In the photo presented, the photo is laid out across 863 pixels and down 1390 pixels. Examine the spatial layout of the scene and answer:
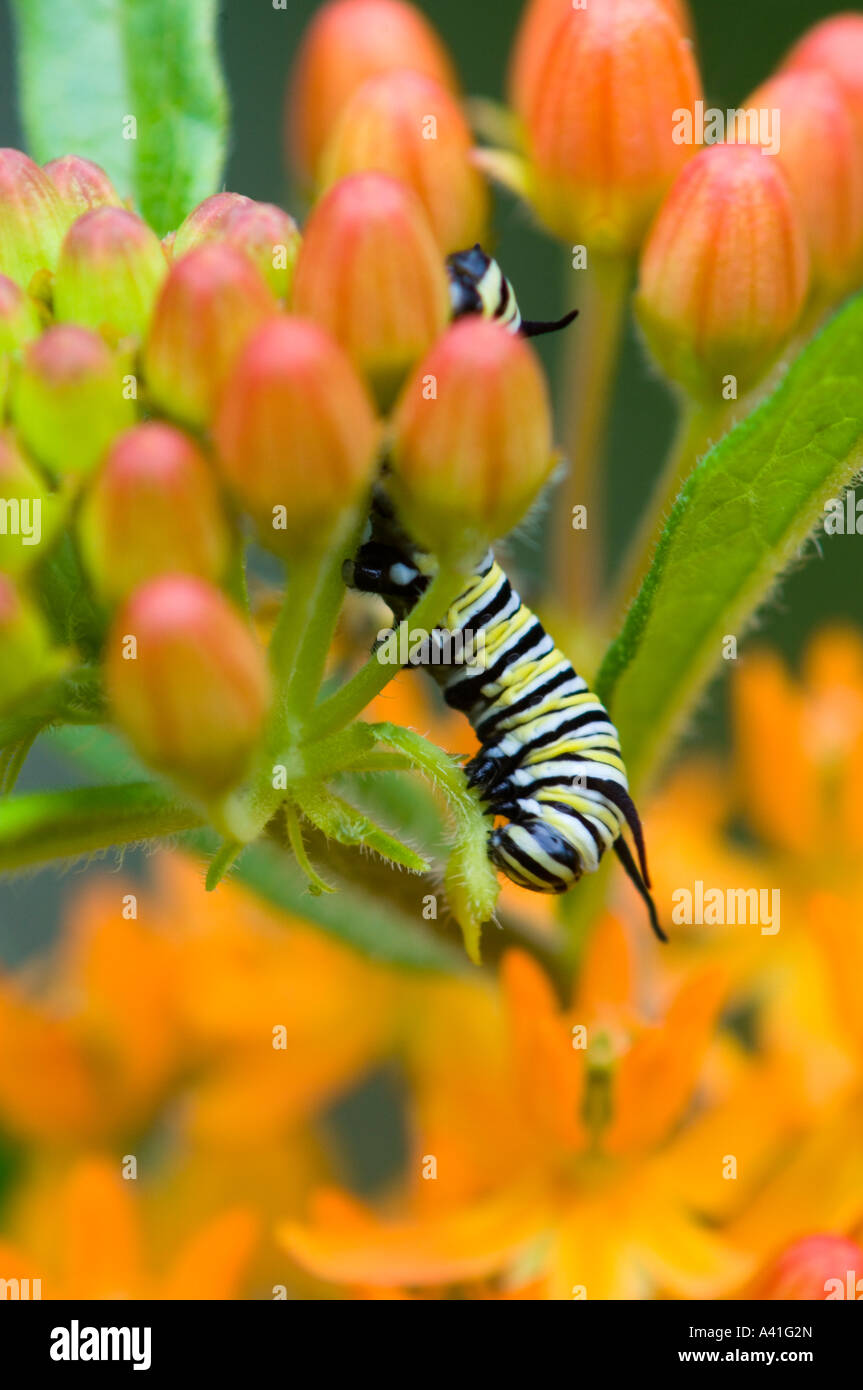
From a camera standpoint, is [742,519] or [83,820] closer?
[83,820]

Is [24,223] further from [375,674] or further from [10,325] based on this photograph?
[375,674]

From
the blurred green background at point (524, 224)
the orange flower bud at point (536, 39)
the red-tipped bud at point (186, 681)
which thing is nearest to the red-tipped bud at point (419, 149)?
the orange flower bud at point (536, 39)

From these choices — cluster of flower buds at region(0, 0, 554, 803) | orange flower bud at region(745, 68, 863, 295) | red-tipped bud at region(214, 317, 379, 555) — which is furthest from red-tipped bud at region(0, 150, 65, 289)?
orange flower bud at region(745, 68, 863, 295)

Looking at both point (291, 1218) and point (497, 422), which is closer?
point (497, 422)

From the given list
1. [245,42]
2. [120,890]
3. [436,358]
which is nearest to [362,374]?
[436,358]

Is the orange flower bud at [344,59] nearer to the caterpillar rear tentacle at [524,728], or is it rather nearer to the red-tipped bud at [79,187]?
the red-tipped bud at [79,187]

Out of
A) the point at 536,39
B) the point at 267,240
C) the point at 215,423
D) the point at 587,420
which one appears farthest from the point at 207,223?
the point at 587,420
